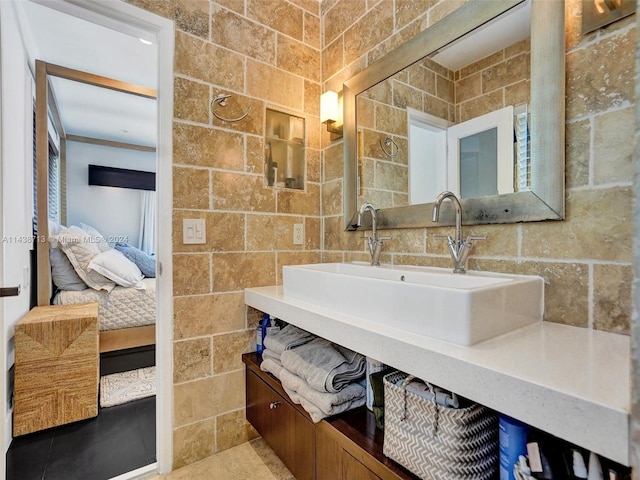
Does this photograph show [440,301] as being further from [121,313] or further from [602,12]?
[121,313]

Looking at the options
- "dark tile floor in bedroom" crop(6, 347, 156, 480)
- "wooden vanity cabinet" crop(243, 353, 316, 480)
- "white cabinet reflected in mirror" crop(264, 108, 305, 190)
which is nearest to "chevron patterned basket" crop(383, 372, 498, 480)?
"wooden vanity cabinet" crop(243, 353, 316, 480)

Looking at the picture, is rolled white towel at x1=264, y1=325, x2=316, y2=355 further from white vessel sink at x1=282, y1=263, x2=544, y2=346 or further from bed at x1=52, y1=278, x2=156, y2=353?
bed at x1=52, y1=278, x2=156, y2=353

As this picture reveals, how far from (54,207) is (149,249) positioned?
1329mm

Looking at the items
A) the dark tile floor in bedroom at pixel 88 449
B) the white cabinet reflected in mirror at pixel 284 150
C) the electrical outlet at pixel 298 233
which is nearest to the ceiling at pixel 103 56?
the white cabinet reflected in mirror at pixel 284 150

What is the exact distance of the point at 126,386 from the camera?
231cm

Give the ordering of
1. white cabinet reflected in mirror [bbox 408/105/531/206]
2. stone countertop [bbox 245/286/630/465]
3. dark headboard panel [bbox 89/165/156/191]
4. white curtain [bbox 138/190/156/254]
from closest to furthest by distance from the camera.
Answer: stone countertop [bbox 245/286/630/465], white cabinet reflected in mirror [bbox 408/105/531/206], dark headboard panel [bbox 89/165/156/191], white curtain [bbox 138/190/156/254]

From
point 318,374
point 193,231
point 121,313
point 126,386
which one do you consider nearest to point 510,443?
point 318,374

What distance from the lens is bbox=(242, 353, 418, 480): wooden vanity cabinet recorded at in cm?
91

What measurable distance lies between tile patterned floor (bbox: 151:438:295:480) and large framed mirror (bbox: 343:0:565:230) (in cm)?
123

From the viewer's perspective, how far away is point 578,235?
917mm

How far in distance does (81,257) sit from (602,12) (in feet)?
10.8

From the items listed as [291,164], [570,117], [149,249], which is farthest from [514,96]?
[149,249]

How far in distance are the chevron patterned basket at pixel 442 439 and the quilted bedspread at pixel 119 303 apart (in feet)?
8.01

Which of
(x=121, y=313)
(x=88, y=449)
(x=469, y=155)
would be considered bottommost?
(x=88, y=449)
